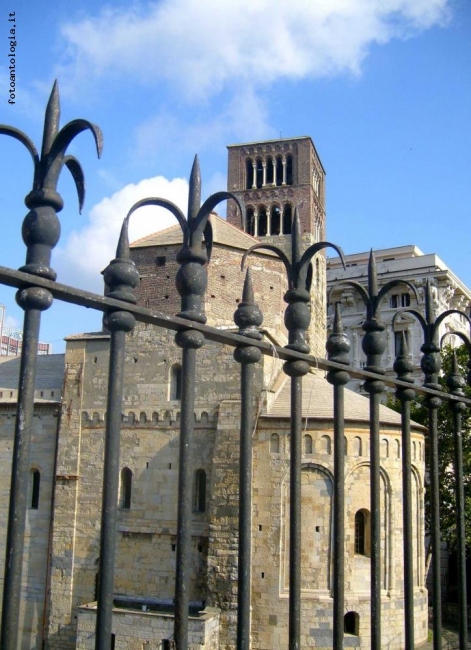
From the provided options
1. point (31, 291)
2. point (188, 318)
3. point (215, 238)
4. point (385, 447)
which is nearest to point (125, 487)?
point (385, 447)

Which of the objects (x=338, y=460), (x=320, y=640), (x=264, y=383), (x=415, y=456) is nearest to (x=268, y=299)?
(x=264, y=383)

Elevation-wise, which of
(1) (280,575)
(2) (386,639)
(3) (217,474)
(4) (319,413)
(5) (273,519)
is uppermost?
(4) (319,413)

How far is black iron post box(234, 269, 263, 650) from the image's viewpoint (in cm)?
286

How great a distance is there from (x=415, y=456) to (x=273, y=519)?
4.93m

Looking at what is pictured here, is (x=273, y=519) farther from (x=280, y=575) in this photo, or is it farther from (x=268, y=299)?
(x=268, y=299)

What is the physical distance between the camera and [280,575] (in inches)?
665

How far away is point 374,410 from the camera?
140 inches

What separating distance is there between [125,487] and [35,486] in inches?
116

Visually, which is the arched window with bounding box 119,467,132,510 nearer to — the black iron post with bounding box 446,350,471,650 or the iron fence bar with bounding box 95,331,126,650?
the black iron post with bounding box 446,350,471,650

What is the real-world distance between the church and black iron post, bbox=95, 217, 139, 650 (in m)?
13.2

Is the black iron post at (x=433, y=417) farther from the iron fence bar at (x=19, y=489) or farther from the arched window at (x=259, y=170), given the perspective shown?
the arched window at (x=259, y=170)

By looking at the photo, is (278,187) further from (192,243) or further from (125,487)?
(192,243)

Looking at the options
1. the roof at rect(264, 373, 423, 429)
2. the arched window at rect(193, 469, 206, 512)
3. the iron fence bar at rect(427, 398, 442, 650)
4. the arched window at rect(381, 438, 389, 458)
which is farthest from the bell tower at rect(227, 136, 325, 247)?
the iron fence bar at rect(427, 398, 442, 650)

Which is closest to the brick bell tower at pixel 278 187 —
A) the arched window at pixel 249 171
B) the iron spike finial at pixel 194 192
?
the arched window at pixel 249 171
